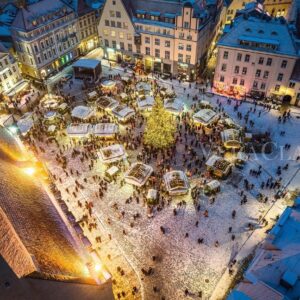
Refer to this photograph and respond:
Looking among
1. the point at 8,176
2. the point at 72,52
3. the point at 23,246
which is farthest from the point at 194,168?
the point at 72,52

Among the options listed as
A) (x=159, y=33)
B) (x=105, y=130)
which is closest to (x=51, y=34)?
(x=159, y=33)

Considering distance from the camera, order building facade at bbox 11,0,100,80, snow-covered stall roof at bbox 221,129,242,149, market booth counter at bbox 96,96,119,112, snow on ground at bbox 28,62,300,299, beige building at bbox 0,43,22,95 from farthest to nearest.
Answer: building facade at bbox 11,0,100,80, beige building at bbox 0,43,22,95, market booth counter at bbox 96,96,119,112, snow-covered stall roof at bbox 221,129,242,149, snow on ground at bbox 28,62,300,299

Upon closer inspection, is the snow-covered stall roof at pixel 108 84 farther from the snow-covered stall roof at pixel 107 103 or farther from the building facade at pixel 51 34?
the building facade at pixel 51 34

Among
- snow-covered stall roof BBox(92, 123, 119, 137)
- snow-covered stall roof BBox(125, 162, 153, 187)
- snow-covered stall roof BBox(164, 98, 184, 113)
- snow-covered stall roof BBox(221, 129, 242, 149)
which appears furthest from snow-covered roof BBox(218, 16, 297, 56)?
snow-covered stall roof BBox(125, 162, 153, 187)

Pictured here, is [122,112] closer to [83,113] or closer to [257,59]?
[83,113]

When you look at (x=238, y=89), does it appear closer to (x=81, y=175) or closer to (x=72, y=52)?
(x=81, y=175)

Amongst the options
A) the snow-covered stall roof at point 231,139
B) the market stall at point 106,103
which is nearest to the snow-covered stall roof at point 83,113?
the market stall at point 106,103

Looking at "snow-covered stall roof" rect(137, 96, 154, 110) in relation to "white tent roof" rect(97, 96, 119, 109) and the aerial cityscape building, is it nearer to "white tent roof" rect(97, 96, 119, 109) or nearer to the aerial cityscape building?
the aerial cityscape building
